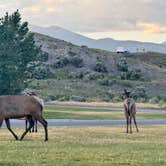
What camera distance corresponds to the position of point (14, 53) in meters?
53.5

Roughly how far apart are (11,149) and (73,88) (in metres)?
70.9

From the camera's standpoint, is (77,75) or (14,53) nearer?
(14,53)

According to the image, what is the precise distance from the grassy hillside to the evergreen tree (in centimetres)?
2377

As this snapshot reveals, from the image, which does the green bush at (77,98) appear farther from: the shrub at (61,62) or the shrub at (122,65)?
the shrub at (122,65)

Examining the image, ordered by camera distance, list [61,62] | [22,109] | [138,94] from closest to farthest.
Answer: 1. [22,109]
2. [138,94]
3. [61,62]

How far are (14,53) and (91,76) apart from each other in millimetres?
49927

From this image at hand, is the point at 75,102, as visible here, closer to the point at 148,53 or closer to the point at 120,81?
Answer: the point at 120,81

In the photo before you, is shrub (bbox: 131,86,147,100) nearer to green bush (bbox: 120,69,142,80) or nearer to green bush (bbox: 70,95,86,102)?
green bush (bbox: 70,95,86,102)

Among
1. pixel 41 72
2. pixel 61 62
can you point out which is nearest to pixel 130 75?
pixel 61 62

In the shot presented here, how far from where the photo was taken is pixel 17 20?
183ft

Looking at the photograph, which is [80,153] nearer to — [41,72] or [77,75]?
[41,72]

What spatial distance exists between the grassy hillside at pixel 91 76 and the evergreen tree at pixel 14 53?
2377 cm

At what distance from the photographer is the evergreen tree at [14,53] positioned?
5297cm

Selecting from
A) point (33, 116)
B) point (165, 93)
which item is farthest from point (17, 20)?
point (165, 93)
